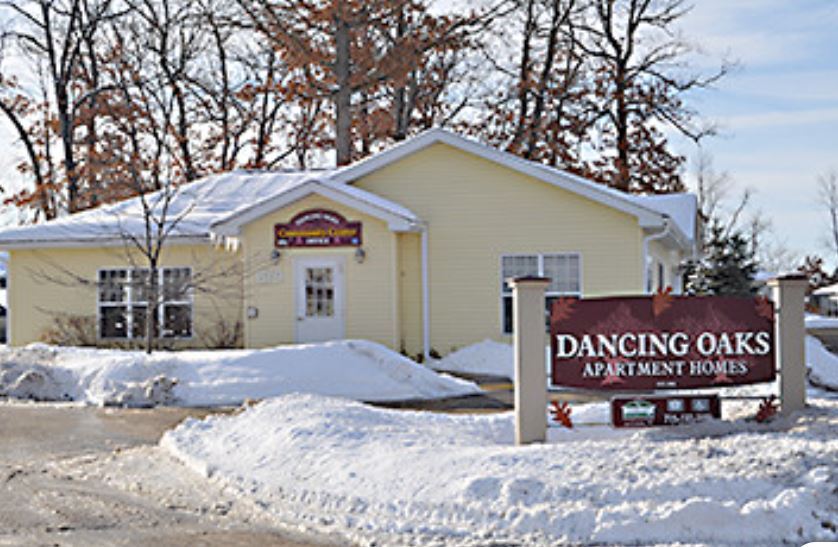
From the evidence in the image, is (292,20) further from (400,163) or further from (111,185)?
(400,163)

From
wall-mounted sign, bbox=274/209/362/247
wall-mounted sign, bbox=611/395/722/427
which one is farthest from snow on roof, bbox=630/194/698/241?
wall-mounted sign, bbox=611/395/722/427

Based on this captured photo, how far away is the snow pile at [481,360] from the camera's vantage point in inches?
796

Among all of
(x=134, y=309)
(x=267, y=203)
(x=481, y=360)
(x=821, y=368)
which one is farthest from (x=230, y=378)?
(x=821, y=368)

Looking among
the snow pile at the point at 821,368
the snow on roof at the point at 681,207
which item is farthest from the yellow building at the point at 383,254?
the snow pile at the point at 821,368

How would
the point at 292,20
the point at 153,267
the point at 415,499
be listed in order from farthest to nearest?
the point at 292,20 → the point at 153,267 → the point at 415,499

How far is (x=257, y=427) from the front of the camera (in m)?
10.9

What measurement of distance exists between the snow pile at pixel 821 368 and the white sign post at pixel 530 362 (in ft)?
30.2

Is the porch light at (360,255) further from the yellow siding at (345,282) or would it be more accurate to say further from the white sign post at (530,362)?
the white sign post at (530,362)

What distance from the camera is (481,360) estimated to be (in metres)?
20.7

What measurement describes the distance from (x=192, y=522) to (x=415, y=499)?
66.9 inches

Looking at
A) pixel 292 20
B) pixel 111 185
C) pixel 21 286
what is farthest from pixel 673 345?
pixel 111 185

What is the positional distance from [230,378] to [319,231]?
19.7 feet

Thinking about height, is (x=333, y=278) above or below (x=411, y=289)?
above

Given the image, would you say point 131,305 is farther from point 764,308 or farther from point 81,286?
point 764,308
